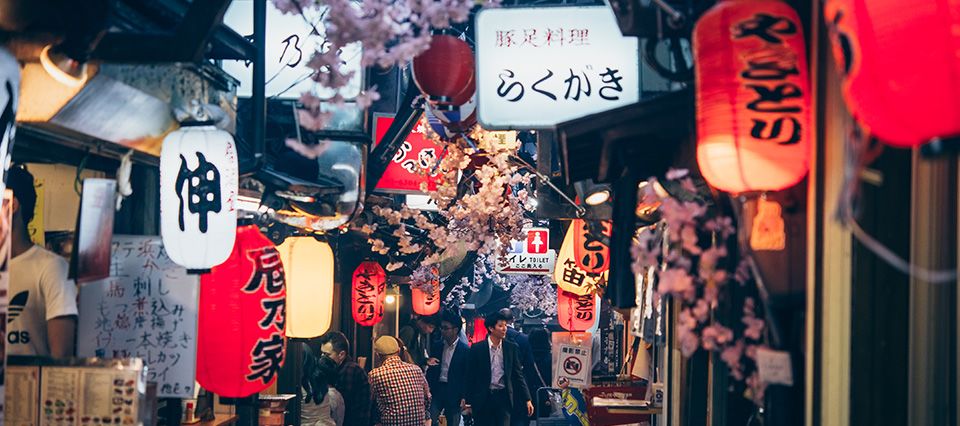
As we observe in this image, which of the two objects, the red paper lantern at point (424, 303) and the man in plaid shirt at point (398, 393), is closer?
the man in plaid shirt at point (398, 393)

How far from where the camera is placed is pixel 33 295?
9414 millimetres

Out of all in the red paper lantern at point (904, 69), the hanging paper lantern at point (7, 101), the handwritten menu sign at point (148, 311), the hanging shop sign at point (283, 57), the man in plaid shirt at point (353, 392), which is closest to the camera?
the red paper lantern at point (904, 69)

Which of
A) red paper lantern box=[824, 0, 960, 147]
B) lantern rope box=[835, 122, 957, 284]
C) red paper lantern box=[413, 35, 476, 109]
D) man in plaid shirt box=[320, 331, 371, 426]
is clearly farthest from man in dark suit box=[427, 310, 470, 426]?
red paper lantern box=[824, 0, 960, 147]

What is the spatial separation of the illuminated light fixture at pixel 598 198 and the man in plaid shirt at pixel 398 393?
4.65 m

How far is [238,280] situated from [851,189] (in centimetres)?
836

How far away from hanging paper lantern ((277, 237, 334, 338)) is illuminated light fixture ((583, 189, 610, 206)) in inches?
170

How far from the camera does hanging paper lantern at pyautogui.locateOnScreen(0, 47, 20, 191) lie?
655 cm

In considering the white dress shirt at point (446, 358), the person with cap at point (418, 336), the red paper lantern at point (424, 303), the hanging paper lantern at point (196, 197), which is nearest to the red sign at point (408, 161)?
the person with cap at point (418, 336)

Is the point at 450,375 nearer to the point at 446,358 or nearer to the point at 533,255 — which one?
A: the point at 446,358

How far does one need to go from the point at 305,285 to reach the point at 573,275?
5.28 meters

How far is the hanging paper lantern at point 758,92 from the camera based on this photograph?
5.66 metres

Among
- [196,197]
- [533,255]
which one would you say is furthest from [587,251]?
[533,255]

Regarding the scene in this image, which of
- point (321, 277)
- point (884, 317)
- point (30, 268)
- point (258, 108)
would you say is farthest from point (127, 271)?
point (884, 317)

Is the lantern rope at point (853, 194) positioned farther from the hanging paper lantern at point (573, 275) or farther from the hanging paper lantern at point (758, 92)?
the hanging paper lantern at point (573, 275)
